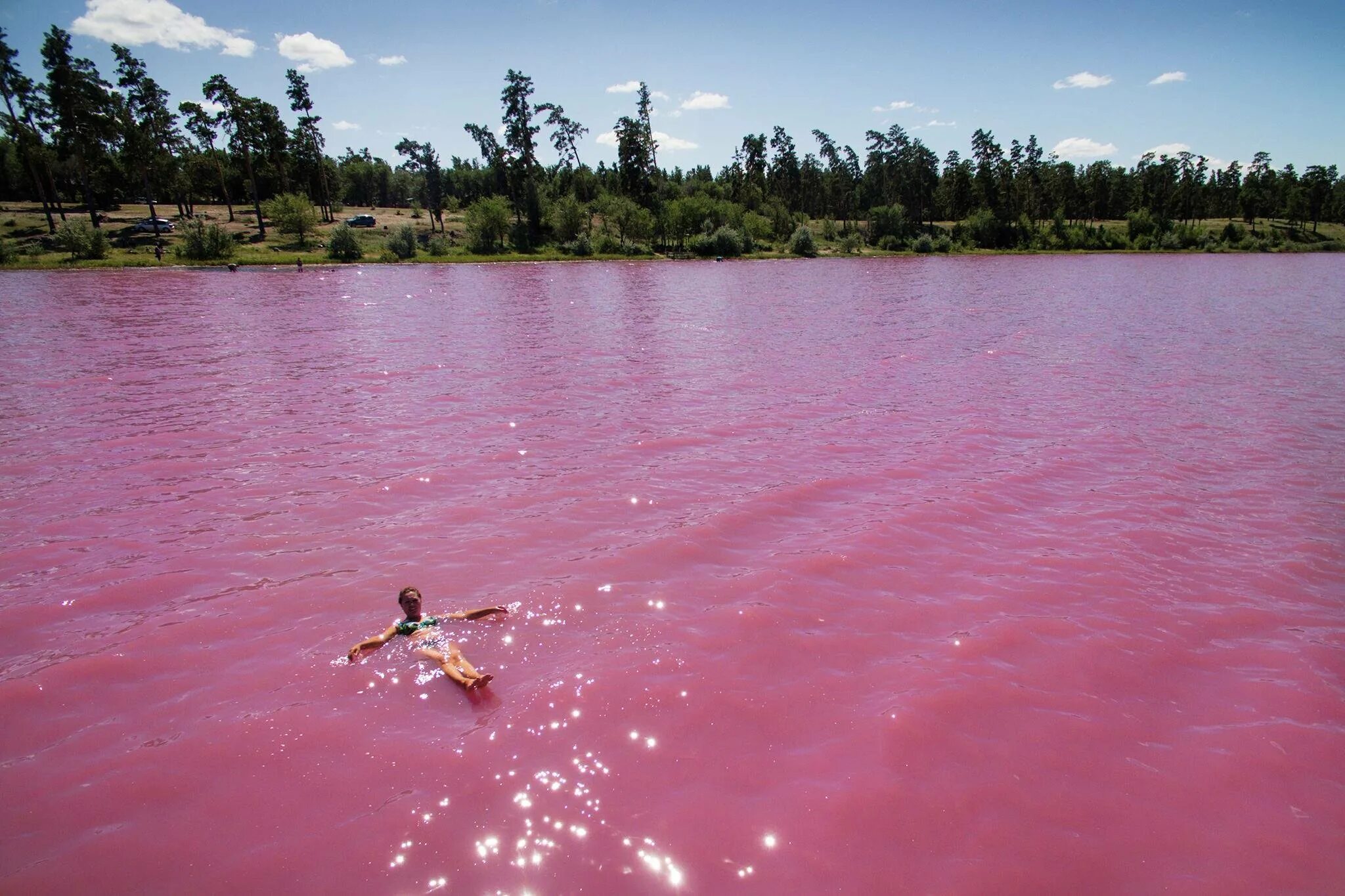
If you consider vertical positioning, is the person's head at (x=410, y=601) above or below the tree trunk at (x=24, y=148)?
below

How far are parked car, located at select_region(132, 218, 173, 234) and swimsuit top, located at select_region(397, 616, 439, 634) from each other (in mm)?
86721

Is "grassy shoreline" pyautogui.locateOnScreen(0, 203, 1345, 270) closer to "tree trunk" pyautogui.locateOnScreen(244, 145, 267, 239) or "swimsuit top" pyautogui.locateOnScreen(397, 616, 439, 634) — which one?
"tree trunk" pyautogui.locateOnScreen(244, 145, 267, 239)

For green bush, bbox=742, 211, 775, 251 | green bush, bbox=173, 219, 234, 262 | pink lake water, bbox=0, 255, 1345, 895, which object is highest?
green bush, bbox=742, 211, 775, 251

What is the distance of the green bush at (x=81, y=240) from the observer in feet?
192

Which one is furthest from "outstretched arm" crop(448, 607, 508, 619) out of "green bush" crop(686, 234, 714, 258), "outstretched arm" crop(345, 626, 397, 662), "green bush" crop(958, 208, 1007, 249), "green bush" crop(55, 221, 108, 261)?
"green bush" crop(958, 208, 1007, 249)

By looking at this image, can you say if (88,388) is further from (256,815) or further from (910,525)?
(910,525)

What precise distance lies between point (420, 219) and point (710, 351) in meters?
90.3

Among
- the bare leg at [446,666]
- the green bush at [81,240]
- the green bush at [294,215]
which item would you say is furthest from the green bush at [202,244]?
the bare leg at [446,666]

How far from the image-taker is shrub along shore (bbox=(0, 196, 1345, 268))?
61.8 metres

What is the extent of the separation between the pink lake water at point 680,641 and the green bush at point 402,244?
6077 centimetres

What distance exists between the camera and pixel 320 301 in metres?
36.3

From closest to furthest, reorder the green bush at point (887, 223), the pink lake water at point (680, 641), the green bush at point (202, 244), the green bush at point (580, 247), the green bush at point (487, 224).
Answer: the pink lake water at point (680, 641) < the green bush at point (202, 244) < the green bush at point (487, 224) < the green bush at point (580, 247) < the green bush at point (887, 223)

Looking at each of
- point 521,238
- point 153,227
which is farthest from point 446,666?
point 153,227

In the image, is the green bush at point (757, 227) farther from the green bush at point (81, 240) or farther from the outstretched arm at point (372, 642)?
the outstretched arm at point (372, 642)
